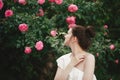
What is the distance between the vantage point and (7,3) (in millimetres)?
7770

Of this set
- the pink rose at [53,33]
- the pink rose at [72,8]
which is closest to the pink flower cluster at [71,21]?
the pink rose at [72,8]

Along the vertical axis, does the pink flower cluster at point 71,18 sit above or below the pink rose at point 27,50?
above

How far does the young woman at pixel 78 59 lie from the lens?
487 cm

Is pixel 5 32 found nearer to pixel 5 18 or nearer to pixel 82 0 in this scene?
pixel 5 18

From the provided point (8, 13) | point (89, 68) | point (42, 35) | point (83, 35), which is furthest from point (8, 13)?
point (89, 68)

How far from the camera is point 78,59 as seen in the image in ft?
16.1

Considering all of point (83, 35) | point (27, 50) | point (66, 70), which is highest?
point (83, 35)

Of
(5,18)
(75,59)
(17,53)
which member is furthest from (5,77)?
(75,59)

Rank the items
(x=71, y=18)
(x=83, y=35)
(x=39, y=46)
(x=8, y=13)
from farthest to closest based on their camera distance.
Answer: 1. (x=71, y=18)
2. (x=8, y=13)
3. (x=39, y=46)
4. (x=83, y=35)

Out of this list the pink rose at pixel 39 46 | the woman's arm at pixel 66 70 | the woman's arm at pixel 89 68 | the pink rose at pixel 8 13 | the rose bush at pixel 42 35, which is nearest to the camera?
the woman's arm at pixel 89 68

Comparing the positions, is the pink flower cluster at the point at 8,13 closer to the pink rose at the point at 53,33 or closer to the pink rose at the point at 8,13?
the pink rose at the point at 8,13

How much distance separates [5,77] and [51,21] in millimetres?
1356

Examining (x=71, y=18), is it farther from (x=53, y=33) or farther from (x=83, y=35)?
(x=83, y=35)

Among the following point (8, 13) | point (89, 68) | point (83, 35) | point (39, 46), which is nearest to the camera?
point (89, 68)
